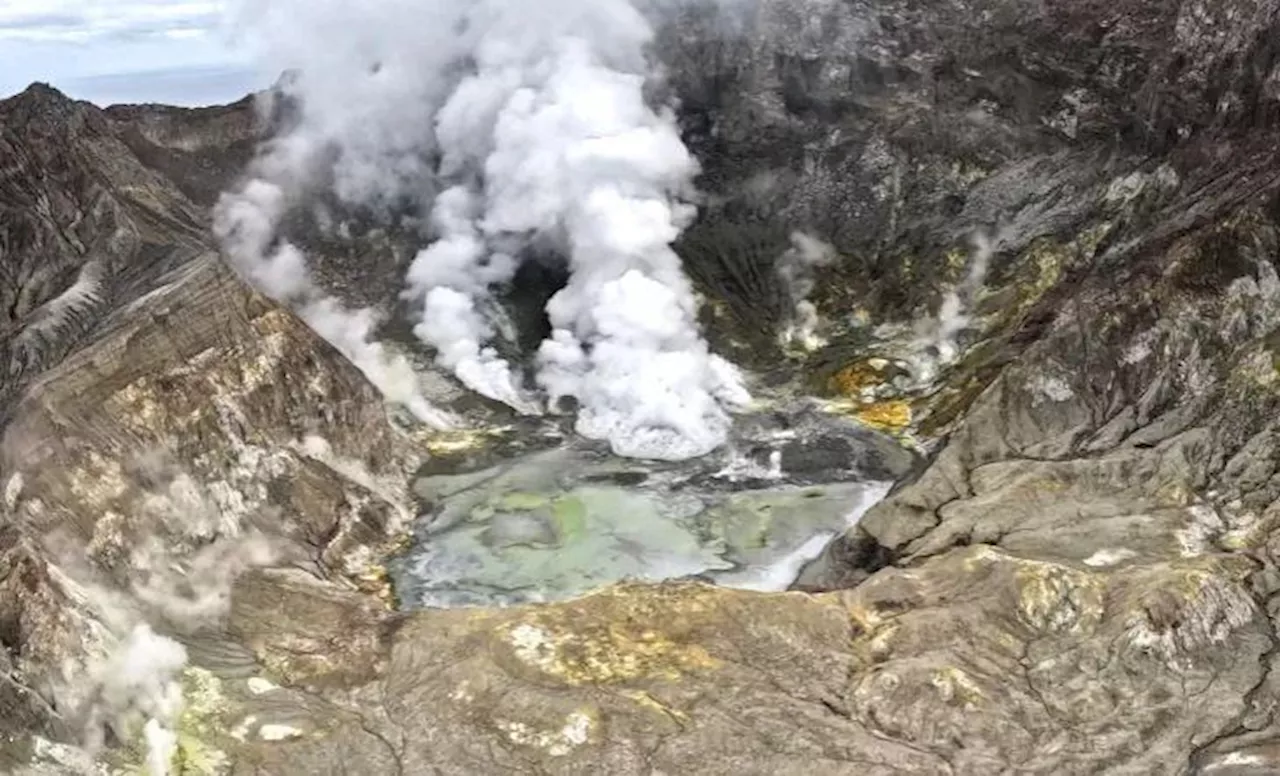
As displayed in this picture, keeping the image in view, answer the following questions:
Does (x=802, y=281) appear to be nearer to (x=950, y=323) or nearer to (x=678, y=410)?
(x=950, y=323)

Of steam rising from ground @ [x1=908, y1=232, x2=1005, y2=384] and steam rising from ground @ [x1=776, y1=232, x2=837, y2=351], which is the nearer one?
steam rising from ground @ [x1=908, y1=232, x2=1005, y2=384]

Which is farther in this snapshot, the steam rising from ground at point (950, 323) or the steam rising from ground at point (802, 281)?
the steam rising from ground at point (802, 281)

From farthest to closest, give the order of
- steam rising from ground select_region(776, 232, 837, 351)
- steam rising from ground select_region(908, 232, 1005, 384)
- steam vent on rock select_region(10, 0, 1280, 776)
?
steam rising from ground select_region(776, 232, 837, 351)
steam rising from ground select_region(908, 232, 1005, 384)
steam vent on rock select_region(10, 0, 1280, 776)

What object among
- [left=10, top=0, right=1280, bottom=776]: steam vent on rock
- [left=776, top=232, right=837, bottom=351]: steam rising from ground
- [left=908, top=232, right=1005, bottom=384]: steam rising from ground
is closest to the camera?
[left=10, top=0, right=1280, bottom=776]: steam vent on rock

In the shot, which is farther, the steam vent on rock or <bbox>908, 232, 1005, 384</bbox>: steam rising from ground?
<bbox>908, 232, 1005, 384</bbox>: steam rising from ground

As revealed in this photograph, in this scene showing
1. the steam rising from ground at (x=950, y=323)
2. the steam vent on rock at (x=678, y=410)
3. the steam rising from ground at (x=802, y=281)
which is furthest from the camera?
the steam rising from ground at (x=802, y=281)

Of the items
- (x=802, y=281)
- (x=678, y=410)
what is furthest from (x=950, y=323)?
(x=678, y=410)

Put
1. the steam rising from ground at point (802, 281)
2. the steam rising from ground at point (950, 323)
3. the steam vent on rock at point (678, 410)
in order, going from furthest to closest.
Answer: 1. the steam rising from ground at point (802, 281)
2. the steam rising from ground at point (950, 323)
3. the steam vent on rock at point (678, 410)

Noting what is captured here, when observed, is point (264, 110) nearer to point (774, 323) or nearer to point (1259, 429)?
point (774, 323)
